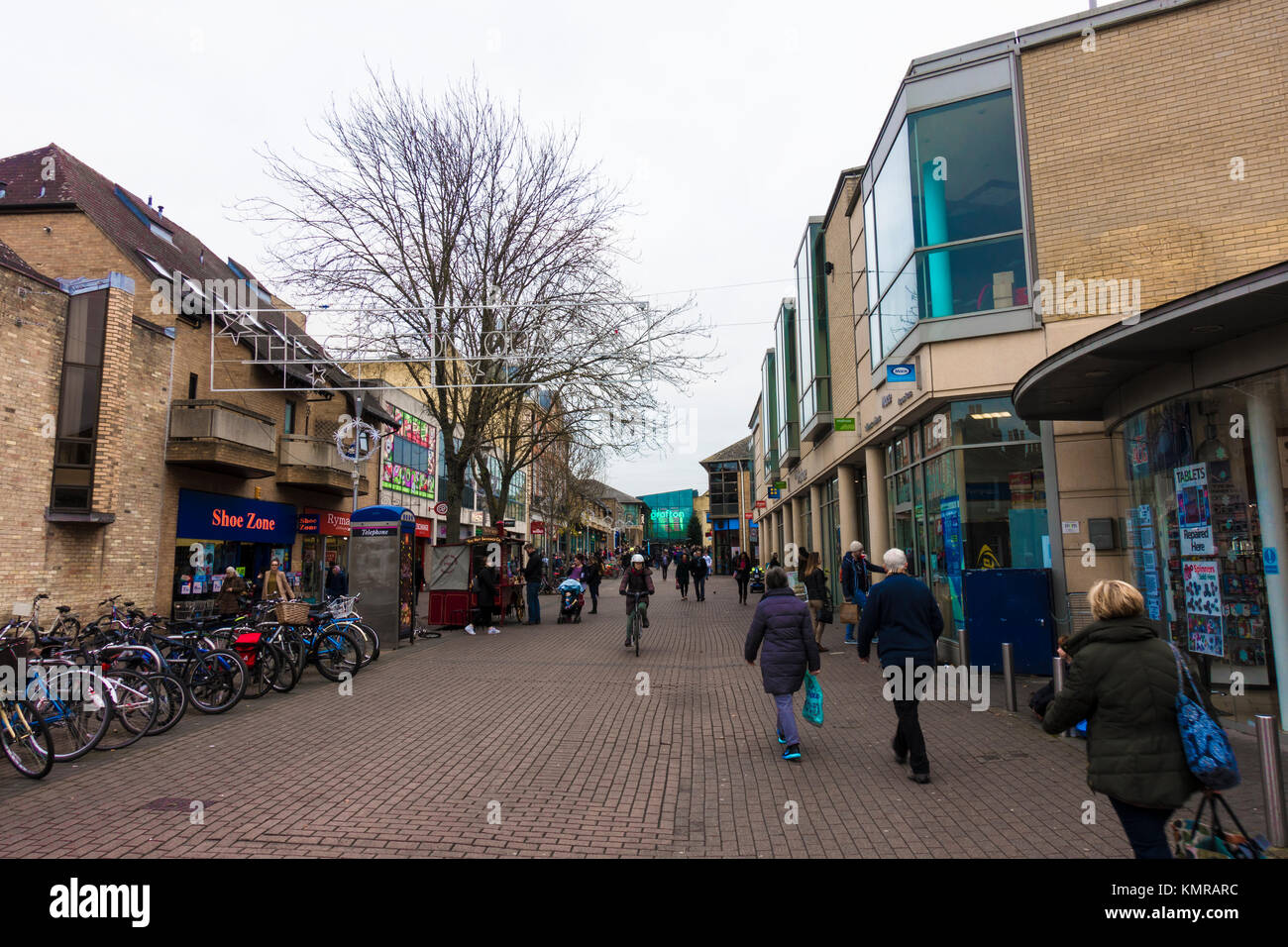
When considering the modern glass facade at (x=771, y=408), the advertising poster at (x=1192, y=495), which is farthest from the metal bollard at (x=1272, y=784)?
the modern glass facade at (x=771, y=408)

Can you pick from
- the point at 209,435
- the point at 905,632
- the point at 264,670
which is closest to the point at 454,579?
the point at 209,435

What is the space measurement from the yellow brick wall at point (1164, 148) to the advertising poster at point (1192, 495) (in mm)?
3384

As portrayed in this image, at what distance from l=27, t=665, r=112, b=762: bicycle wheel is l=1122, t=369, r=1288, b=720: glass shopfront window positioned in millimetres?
10536

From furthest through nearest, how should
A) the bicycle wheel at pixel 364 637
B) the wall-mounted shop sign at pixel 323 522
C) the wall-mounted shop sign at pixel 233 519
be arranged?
the wall-mounted shop sign at pixel 323 522 < the wall-mounted shop sign at pixel 233 519 < the bicycle wheel at pixel 364 637

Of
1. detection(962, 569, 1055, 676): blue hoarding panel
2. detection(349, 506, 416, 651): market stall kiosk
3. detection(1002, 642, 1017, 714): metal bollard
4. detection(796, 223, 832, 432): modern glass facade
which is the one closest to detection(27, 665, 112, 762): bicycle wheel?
detection(349, 506, 416, 651): market stall kiosk

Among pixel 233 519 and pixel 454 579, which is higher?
pixel 233 519

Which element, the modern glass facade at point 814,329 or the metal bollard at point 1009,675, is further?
the modern glass facade at point 814,329

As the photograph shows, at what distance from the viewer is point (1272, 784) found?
4.30 m

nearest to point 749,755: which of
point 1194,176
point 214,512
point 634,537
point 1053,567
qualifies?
point 1053,567

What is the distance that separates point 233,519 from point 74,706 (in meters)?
14.3

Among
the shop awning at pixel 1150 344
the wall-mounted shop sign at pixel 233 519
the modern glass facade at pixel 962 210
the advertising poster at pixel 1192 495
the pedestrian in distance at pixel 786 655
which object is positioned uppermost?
the modern glass facade at pixel 962 210

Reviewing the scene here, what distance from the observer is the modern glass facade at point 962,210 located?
1097cm

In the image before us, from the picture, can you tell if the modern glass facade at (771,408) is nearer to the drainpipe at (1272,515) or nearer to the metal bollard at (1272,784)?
the drainpipe at (1272,515)

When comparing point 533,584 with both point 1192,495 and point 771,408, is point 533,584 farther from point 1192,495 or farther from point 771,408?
point 771,408
